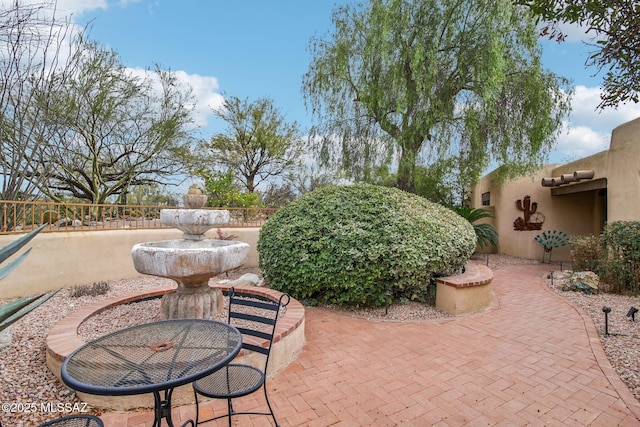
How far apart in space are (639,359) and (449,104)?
22.4 feet

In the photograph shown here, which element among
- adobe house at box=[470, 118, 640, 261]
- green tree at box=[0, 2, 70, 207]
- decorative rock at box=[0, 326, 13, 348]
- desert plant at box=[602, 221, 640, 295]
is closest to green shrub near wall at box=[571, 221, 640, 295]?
desert plant at box=[602, 221, 640, 295]

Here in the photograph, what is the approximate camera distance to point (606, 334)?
12.8 ft

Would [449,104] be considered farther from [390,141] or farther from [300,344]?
[300,344]

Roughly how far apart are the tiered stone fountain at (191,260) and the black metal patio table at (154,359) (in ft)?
2.81

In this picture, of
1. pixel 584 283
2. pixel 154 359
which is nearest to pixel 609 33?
pixel 154 359

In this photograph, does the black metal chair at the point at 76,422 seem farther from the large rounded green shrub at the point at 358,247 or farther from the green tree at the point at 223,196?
the green tree at the point at 223,196

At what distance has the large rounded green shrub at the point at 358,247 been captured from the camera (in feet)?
14.9

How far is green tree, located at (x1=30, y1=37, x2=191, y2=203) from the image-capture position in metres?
8.68

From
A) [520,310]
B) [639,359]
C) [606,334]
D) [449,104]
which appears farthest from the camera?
[449,104]

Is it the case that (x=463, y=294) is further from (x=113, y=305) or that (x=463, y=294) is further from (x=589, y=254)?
(x=113, y=305)

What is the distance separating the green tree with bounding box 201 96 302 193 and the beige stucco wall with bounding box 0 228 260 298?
9.19 metres

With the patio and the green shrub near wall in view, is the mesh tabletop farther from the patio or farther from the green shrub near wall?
the green shrub near wall

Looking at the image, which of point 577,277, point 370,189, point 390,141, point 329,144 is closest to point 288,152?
point 329,144

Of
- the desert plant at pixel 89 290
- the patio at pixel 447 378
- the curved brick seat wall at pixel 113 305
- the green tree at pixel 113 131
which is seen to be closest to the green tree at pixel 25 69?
the green tree at pixel 113 131
